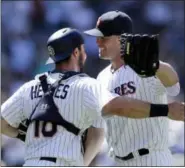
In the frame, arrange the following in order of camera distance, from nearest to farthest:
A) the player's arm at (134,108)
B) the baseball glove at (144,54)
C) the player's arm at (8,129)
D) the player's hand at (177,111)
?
the player's hand at (177,111)
the player's arm at (134,108)
the baseball glove at (144,54)
the player's arm at (8,129)

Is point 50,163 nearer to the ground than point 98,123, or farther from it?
nearer to the ground

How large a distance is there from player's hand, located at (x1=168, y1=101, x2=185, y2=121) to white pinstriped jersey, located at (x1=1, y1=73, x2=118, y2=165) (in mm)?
330

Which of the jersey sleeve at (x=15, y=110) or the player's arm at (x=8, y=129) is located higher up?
the jersey sleeve at (x=15, y=110)

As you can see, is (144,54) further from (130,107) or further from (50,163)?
(50,163)

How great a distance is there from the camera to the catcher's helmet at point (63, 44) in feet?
12.8

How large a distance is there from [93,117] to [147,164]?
55cm

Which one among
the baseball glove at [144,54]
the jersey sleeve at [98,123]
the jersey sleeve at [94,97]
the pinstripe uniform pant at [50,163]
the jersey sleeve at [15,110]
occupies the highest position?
the baseball glove at [144,54]

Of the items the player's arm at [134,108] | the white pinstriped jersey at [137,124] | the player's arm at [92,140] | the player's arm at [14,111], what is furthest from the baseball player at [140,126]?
the player's arm at [14,111]

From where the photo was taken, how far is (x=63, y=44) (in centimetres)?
392

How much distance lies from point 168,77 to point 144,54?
0.36 m

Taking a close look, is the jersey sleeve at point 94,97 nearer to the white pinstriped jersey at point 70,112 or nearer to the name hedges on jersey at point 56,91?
the white pinstriped jersey at point 70,112

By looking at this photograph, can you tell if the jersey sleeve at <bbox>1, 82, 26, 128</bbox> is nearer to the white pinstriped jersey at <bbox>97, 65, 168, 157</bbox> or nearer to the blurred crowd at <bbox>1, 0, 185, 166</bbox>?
the white pinstriped jersey at <bbox>97, 65, 168, 157</bbox>

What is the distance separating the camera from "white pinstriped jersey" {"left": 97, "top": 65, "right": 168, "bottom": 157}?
404 centimetres

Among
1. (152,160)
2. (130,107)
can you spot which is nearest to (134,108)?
(130,107)
